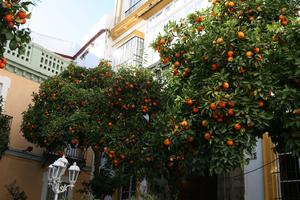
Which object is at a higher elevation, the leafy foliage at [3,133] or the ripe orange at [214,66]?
the ripe orange at [214,66]

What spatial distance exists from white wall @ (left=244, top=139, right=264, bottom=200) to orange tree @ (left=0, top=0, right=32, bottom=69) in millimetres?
8534

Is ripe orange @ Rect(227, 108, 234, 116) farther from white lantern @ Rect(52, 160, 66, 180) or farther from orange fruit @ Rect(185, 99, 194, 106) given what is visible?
white lantern @ Rect(52, 160, 66, 180)

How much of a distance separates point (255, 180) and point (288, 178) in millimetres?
1010

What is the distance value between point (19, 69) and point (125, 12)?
324 inches

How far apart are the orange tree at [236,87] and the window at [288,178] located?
3395 millimetres

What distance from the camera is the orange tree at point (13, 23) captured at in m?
4.51

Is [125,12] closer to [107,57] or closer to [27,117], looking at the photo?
[107,57]

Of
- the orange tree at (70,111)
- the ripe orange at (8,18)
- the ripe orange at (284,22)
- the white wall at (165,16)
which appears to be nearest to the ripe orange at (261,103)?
the ripe orange at (284,22)

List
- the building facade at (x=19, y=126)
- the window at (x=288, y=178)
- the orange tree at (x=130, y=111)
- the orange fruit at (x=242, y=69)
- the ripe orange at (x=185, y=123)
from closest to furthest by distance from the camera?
the orange fruit at (x=242, y=69)
the ripe orange at (x=185, y=123)
the window at (x=288, y=178)
the orange tree at (x=130, y=111)
the building facade at (x=19, y=126)

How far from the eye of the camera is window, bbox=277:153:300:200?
33.9 feet

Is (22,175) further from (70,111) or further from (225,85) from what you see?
(225,85)

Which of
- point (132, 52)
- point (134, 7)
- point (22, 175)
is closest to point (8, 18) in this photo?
point (22, 175)

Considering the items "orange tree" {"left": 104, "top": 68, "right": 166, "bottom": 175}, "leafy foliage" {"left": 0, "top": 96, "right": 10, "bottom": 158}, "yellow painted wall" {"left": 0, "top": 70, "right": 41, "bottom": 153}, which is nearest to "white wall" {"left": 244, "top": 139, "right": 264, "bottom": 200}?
"orange tree" {"left": 104, "top": 68, "right": 166, "bottom": 175}

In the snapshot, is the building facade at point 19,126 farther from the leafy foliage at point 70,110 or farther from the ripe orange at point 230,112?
the ripe orange at point 230,112
